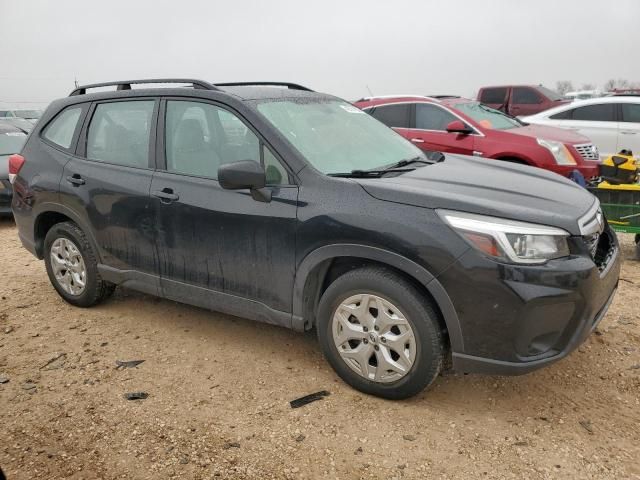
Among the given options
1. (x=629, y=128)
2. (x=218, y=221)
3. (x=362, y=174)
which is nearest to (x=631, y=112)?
(x=629, y=128)

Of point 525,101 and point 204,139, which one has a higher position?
point 204,139

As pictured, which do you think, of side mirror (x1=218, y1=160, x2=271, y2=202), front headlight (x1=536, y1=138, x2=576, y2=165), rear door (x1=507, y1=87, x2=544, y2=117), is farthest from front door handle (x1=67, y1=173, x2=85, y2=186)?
rear door (x1=507, y1=87, x2=544, y2=117)

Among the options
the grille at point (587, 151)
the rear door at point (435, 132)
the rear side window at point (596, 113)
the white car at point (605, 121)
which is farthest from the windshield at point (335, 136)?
the rear side window at point (596, 113)

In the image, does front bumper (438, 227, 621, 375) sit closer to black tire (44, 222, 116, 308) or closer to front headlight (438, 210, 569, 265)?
front headlight (438, 210, 569, 265)

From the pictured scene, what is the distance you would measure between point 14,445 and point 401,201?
2.32m

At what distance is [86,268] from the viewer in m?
4.27

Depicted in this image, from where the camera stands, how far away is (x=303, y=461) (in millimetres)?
2623

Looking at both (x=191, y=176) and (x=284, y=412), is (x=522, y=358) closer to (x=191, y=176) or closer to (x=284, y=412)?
(x=284, y=412)

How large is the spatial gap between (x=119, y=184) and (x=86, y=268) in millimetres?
846

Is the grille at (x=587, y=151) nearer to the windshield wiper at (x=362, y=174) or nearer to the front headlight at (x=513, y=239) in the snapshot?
the windshield wiper at (x=362, y=174)

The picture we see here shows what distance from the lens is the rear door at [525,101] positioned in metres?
15.5

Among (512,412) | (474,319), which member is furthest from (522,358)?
(512,412)

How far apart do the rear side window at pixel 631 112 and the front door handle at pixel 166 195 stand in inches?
341

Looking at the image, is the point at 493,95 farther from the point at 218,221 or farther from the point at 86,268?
the point at 218,221
